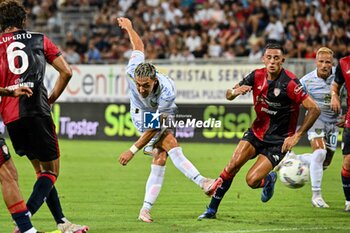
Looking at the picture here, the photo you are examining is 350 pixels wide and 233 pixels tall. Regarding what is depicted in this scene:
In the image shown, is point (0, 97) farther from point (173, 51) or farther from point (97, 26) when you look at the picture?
point (97, 26)

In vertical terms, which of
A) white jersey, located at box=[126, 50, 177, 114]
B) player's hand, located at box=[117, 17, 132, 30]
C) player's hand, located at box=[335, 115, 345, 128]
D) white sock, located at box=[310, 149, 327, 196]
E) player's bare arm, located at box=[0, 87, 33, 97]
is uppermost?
player's hand, located at box=[117, 17, 132, 30]

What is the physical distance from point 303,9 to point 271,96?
45.7 feet

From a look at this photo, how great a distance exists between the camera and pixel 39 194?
8.62 meters

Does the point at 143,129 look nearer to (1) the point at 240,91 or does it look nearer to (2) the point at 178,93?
(1) the point at 240,91

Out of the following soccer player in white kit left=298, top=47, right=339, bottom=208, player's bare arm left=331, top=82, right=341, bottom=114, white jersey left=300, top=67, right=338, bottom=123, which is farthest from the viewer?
white jersey left=300, top=67, right=338, bottom=123

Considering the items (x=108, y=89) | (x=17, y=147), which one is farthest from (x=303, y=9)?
(x=17, y=147)

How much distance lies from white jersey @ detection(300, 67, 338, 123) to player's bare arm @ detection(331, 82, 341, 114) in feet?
4.28

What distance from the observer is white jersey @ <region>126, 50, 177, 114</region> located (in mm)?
10188

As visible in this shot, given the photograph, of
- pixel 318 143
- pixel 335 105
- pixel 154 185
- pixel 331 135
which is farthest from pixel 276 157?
pixel 331 135

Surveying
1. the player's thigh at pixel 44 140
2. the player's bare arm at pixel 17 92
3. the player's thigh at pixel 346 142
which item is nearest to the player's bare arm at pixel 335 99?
the player's thigh at pixel 346 142

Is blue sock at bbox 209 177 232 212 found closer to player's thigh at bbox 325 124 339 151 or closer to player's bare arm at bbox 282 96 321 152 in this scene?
player's bare arm at bbox 282 96 321 152

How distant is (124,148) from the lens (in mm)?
Answer: 20766

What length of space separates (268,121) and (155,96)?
145cm

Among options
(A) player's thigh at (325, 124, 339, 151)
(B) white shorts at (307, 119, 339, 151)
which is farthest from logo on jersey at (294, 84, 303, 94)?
(A) player's thigh at (325, 124, 339, 151)
